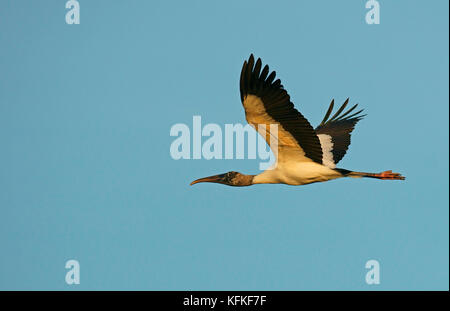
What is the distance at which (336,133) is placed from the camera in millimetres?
20469

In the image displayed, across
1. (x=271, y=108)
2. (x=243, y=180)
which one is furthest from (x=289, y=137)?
(x=243, y=180)

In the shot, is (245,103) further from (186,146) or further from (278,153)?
(186,146)

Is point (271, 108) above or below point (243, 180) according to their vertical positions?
above

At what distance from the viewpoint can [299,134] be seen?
16750 mm

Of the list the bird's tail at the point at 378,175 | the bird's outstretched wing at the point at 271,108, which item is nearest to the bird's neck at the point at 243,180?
the bird's outstretched wing at the point at 271,108

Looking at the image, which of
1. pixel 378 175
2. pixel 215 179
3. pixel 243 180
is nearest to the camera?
pixel 378 175

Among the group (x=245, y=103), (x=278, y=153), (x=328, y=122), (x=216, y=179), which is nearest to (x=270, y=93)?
(x=245, y=103)

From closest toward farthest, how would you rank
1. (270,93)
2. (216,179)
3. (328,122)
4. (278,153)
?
1. (270,93)
2. (278,153)
3. (216,179)
4. (328,122)

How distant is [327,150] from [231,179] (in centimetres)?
270

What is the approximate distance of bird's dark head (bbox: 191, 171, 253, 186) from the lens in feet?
61.1

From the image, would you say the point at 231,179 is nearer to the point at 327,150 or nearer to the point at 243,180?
the point at 243,180

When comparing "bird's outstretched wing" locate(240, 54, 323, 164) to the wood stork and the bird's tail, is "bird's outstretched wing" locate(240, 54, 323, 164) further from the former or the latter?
the bird's tail
